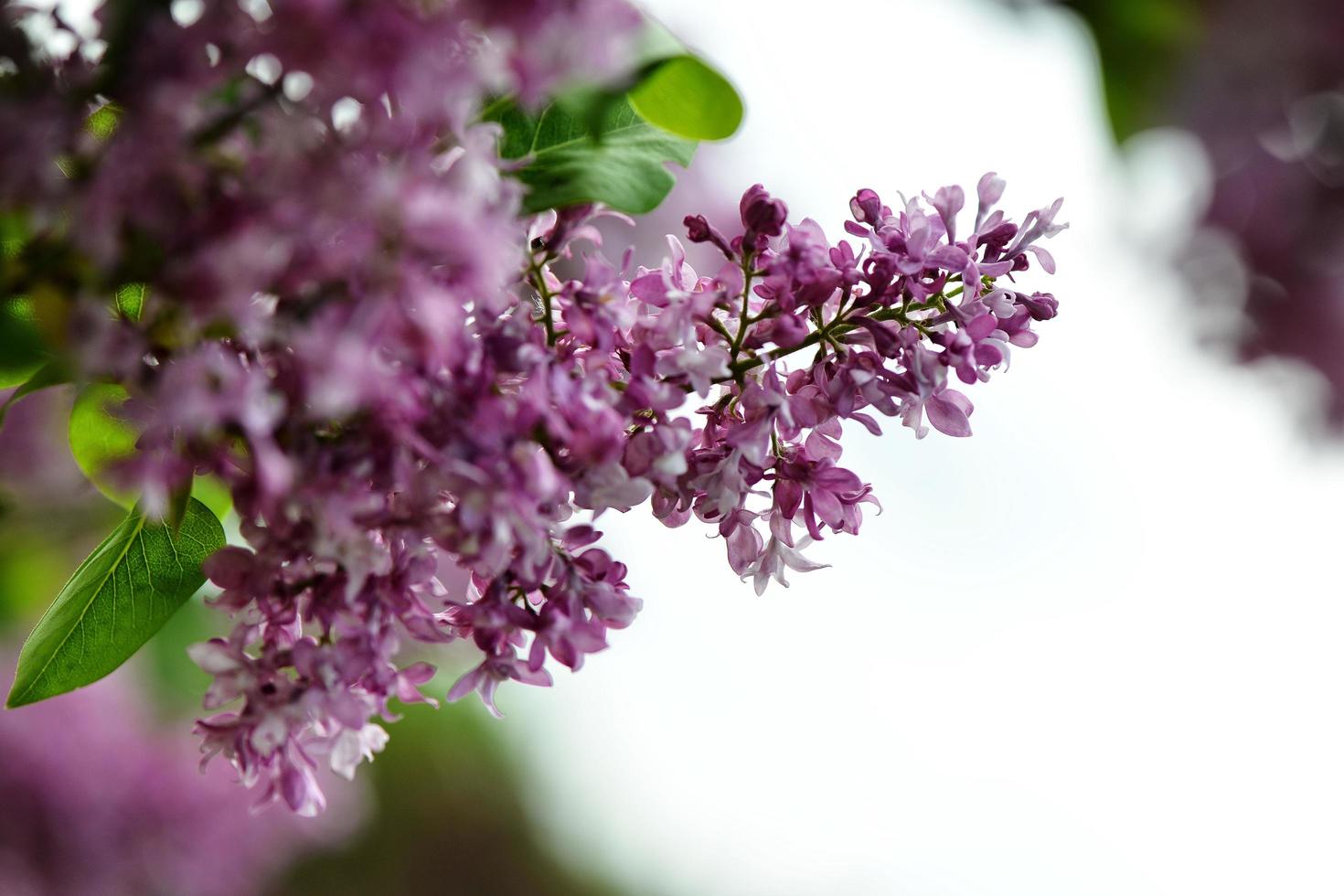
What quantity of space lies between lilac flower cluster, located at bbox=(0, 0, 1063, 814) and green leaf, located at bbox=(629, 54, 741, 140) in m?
0.04

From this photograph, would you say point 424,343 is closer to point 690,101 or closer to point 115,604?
point 690,101

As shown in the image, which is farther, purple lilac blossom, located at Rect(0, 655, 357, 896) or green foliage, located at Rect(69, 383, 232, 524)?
purple lilac blossom, located at Rect(0, 655, 357, 896)

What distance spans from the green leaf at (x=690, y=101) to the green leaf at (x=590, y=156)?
18 millimetres

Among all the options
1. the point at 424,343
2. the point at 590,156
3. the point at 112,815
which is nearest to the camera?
→ the point at 424,343

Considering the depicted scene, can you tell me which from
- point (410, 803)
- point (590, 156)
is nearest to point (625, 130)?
point (590, 156)

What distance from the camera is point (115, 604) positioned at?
0.45 metres

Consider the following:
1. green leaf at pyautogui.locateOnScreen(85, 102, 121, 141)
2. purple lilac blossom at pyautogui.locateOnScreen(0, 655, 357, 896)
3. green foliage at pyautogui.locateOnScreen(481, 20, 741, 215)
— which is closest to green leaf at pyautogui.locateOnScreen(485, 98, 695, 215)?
green foliage at pyautogui.locateOnScreen(481, 20, 741, 215)

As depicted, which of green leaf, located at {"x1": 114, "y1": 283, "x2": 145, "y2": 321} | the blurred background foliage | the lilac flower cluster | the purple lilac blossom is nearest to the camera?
the lilac flower cluster

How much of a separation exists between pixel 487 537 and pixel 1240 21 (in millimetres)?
319

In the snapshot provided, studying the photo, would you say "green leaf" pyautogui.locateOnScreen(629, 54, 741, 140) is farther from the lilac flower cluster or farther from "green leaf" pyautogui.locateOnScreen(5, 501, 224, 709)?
"green leaf" pyautogui.locateOnScreen(5, 501, 224, 709)

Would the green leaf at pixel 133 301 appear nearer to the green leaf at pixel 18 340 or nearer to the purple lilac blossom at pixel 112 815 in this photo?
the green leaf at pixel 18 340

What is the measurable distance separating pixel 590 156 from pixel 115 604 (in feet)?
0.80

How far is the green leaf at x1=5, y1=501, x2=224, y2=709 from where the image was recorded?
443mm

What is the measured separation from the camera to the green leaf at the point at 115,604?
443 millimetres
